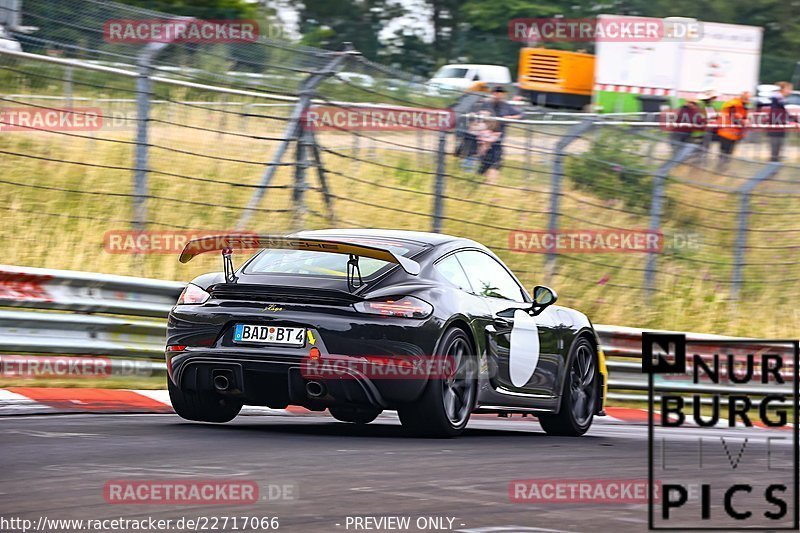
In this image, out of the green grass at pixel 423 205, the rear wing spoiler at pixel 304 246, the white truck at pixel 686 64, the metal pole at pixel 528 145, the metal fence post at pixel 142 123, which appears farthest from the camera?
the white truck at pixel 686 64

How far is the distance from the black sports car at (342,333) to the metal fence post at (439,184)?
5.34 metres

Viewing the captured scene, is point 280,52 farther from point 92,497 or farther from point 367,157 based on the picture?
point 92,497

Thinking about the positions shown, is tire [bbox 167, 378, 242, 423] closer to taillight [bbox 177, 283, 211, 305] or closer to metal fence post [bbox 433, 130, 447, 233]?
taillight [bbox 177, 283, 211, 305]

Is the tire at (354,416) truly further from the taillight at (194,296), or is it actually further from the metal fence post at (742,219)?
the metal fence post at (742,219)

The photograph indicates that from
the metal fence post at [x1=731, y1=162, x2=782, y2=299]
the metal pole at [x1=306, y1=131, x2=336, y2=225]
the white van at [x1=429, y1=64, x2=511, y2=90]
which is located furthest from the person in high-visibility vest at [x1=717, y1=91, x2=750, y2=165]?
the white van at [x1=429, y1=64, x2=511, y2=90]

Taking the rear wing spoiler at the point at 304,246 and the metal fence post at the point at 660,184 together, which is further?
the metal fence post at the point at 660,184

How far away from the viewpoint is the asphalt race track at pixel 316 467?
5832 millimetres

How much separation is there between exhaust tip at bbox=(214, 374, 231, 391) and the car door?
1.70 m

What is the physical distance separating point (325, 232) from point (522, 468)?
7.86 feet

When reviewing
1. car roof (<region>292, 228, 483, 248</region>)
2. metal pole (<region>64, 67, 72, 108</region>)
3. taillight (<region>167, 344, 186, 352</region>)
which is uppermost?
metal pole (<region>64, 67, 72, 108</region>)

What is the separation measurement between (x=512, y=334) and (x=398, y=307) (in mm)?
1305

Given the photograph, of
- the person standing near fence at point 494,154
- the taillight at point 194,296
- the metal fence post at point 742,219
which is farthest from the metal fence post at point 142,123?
the metal fence post at point 742,219

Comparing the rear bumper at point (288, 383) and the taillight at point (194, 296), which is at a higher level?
the taillight at point (194, 296)

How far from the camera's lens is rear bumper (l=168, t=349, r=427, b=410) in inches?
322
